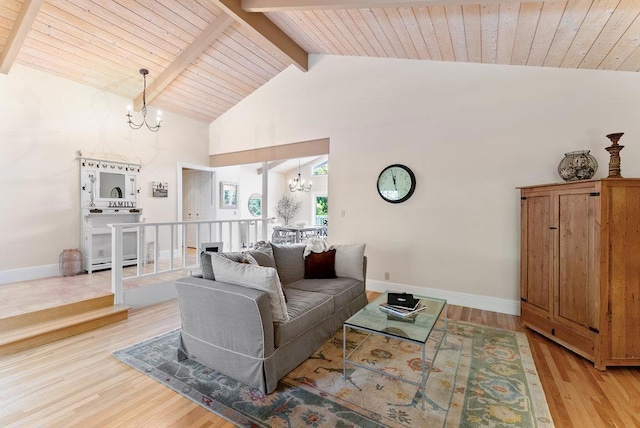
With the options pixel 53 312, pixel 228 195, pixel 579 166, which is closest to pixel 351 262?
pixel 579 166

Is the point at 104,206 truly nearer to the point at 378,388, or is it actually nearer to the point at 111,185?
the point at 111,185

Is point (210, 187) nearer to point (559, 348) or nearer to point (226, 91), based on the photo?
point (226, 91)

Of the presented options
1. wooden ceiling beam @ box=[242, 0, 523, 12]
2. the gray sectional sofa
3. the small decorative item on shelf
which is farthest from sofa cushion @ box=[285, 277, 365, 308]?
wooden ceiling beam @ box=[242, 0, 523, 12]

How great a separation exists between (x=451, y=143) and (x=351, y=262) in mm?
2121

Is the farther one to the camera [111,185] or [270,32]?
[111,185]

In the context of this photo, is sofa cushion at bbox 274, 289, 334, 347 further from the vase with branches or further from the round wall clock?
the vase with branches

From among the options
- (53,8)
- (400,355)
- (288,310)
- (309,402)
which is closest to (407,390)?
(400,355)

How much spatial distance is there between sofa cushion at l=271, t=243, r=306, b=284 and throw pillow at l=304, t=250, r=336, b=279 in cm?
8

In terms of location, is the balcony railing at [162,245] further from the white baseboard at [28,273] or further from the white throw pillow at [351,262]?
the white throw pillow at [351,262]

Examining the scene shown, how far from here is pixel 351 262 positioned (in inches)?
136

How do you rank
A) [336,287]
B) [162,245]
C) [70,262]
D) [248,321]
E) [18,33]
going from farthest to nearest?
[162,245] → [70,262] → [18,33] → [336,287] → [248,321]

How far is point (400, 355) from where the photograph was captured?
2.58m

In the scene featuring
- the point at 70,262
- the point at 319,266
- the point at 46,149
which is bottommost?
the point at 70,262

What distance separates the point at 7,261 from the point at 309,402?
4707 millimetres
